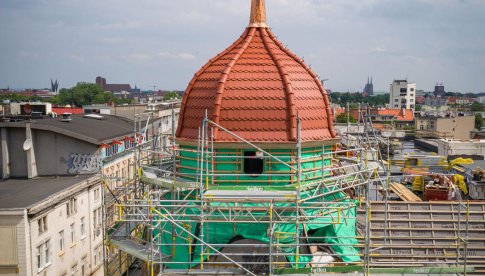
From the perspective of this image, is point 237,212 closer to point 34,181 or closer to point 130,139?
point 34,181

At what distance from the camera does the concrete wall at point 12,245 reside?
3050cm

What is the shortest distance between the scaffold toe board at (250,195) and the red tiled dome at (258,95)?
336 centimetres

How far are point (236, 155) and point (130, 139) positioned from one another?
1084 inches

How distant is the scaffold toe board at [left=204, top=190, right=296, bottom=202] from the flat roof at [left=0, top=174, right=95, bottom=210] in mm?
13947

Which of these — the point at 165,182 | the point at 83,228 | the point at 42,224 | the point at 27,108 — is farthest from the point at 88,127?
the point at 165,182

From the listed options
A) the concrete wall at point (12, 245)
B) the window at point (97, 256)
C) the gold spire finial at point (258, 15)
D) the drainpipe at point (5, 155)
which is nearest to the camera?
the gold spire finial at point (258, 15)

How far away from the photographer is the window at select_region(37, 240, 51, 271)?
107 ft

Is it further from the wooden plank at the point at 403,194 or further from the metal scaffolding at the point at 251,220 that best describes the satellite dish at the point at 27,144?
the wooden plank at the point at 403,194

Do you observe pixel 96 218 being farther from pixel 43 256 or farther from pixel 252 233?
pixel 252 233

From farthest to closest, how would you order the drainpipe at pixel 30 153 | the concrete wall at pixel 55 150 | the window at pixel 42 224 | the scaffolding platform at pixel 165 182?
the concrete wall at pixel 55 150, the drainpipe at pixel 30 153, the window at pixel 42 224, the scaffolding platform at pixel 165 182

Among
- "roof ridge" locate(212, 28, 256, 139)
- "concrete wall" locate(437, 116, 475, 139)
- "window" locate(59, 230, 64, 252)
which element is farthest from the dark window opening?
"concrete wall" locate(437, 116, 475, 139)

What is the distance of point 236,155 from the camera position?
2519 centimetres

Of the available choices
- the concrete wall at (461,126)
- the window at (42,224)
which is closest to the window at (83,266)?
the window at (42,224)

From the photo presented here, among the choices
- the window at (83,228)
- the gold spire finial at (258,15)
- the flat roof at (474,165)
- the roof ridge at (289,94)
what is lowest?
the window at (83,228)
